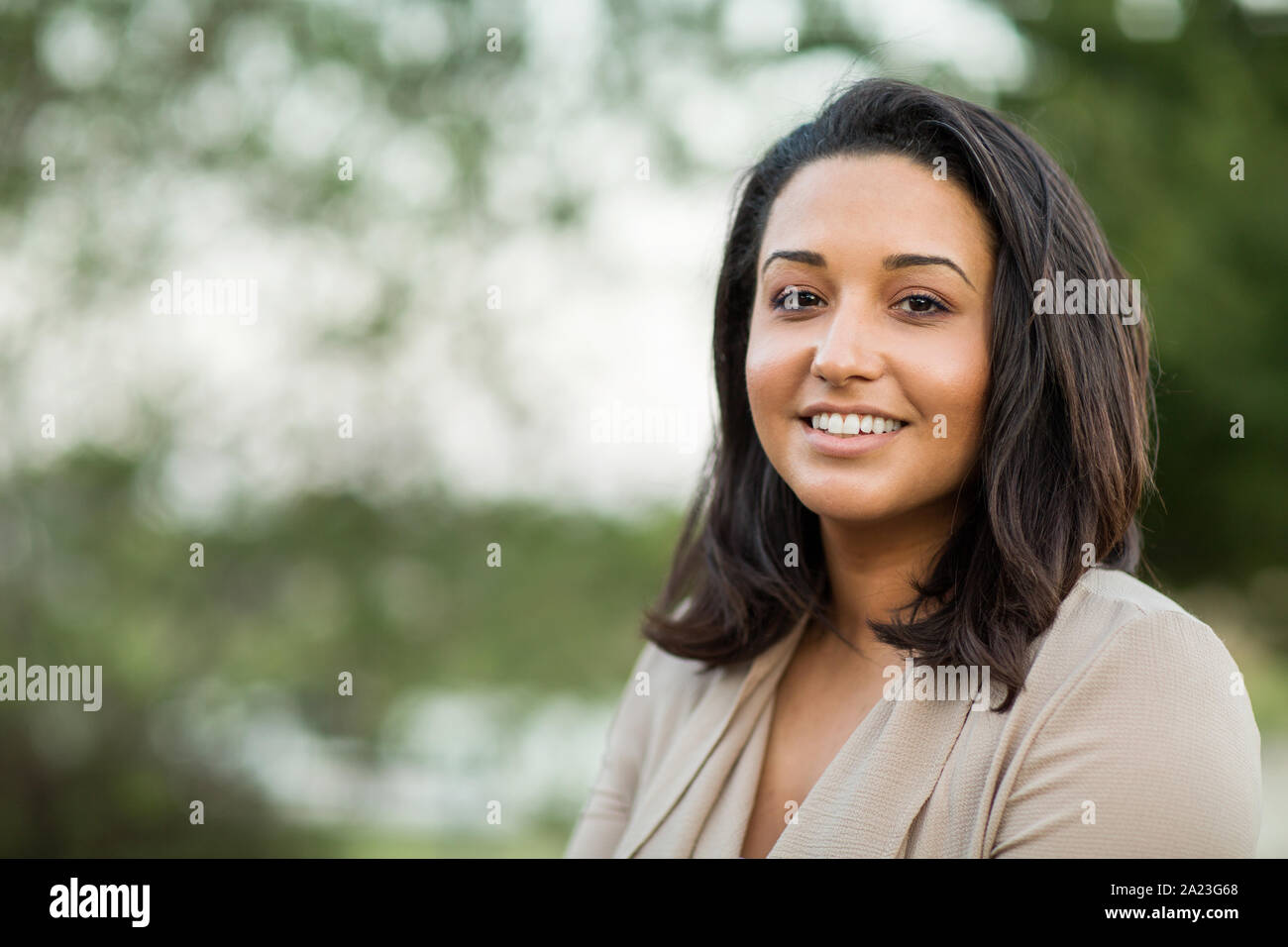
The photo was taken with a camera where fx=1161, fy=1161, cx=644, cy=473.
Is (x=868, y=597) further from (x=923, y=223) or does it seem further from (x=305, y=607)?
(x=305, y=607)

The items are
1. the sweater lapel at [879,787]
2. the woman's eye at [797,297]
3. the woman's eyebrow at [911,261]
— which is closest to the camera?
the sweater lapel at [879,787]

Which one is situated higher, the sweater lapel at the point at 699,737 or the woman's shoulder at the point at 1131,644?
the woman's shoulder at the point at 1131,644

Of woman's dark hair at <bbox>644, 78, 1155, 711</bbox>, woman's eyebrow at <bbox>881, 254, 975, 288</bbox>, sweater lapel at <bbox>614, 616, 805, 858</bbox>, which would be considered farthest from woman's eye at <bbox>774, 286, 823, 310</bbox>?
sweater lapel at <bbox>614, 616, 805, 858</bbox>

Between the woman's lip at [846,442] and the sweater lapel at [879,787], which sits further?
the woman's lip at [846,442]

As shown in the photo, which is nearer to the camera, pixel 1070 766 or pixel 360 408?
pixel 1070 766

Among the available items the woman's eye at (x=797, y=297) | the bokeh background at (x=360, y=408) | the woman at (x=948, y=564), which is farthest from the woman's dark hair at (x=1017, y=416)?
the bokeh background at (x=360, y=408)

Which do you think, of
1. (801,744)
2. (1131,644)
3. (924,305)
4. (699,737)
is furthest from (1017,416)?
(699,737)

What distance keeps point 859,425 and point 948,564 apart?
1.06 ft

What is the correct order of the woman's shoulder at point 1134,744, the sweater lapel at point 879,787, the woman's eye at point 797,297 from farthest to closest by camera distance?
the woman's eye at point 797,297
the sweater lapel at point 879,787
the woman's shoulder at point 1134,744

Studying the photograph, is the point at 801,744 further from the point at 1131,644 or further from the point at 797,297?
the point at 797,297

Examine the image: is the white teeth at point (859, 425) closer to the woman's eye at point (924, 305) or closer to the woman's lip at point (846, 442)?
the woman's lip at point (846, 442)

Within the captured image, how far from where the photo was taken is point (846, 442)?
189cm

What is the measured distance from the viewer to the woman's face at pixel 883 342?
187 cm
